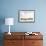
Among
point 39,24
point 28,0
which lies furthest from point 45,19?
point 28,0

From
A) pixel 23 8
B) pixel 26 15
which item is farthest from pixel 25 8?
pixel 26 15

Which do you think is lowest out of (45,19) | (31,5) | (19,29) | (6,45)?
(6,45)

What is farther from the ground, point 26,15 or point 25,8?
point 25,8

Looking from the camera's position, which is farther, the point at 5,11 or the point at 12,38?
the point at 5,11

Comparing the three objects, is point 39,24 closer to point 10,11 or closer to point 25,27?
point 25,27

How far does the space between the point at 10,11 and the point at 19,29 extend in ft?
2.30

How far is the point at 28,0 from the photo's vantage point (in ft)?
15.3

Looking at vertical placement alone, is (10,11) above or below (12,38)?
above

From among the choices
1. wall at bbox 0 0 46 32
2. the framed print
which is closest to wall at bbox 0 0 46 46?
wall at bbox 0 0 46 32

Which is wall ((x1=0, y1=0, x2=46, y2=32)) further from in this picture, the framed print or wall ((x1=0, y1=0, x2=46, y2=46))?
the framed print

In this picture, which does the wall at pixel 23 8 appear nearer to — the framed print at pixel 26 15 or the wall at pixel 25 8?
the wall at pixel 25 8

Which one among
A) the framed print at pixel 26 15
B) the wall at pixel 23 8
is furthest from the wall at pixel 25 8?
the framed print at pixel 26 15

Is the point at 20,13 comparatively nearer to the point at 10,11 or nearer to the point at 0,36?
the point at 10,11

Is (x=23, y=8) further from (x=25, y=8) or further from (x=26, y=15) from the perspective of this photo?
(x=26, y=15)
